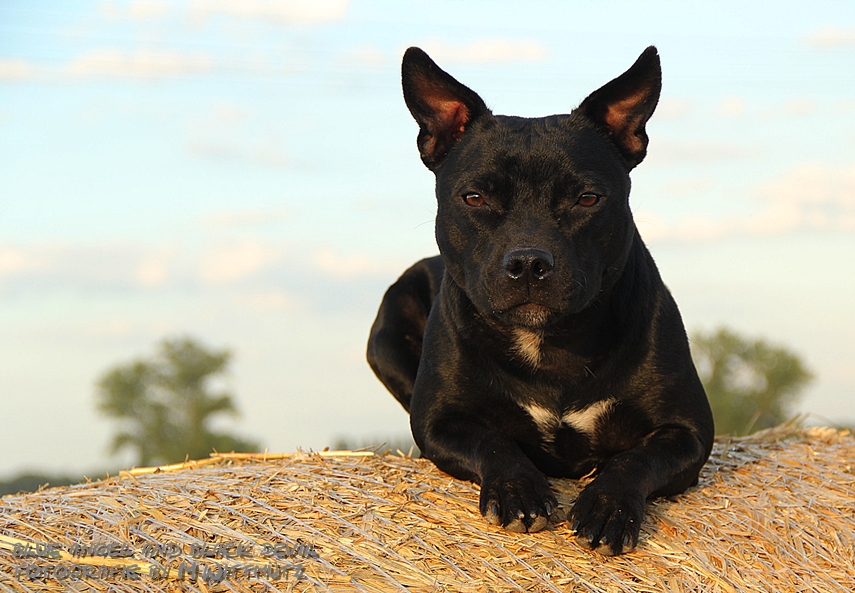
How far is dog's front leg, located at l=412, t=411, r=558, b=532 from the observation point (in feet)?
13.1

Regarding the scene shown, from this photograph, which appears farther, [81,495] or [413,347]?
[413,347]

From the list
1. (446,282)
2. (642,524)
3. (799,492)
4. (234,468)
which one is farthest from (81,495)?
(799,492)

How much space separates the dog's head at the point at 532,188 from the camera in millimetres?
4195

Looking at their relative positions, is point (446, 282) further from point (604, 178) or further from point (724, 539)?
point (724, 539)

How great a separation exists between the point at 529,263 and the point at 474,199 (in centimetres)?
58

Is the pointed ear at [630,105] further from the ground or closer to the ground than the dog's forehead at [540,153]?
further from the ground

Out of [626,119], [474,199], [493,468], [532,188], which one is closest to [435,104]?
[474,199]

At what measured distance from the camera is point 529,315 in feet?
14.0

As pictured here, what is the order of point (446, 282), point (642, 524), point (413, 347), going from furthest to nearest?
point (413, 347)
point (446, 282)
point (642, 524)

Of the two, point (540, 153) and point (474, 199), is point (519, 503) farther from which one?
point (540, 153)

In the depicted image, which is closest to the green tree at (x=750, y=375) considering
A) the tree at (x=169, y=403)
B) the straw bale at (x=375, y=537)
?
the tree at (x=169, y=403)

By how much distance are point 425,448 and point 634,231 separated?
5.03 feet

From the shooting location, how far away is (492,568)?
3902 mm

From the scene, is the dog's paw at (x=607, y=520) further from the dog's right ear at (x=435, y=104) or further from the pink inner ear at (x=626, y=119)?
the dog's right ear at (x=435, y=104)
